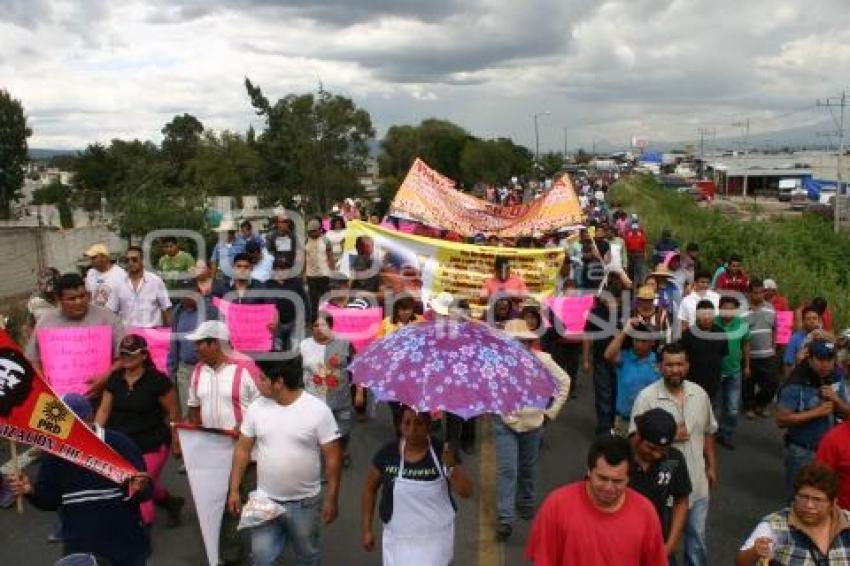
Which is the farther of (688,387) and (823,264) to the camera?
(823,264)

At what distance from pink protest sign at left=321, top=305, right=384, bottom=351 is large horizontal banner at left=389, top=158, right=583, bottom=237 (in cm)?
754

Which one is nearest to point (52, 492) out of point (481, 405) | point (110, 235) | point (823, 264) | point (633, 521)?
point (481, 405)

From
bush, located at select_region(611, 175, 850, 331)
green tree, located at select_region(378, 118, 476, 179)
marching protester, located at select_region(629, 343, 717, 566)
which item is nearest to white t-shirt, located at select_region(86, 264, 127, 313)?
marching protester, located at select_region(629, 343, 717, 566)

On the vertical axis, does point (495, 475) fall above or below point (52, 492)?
below

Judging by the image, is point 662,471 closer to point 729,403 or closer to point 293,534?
point 293,534

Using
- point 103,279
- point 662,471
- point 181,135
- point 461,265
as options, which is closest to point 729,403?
point 461,265

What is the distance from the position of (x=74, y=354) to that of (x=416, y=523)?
3214 mm

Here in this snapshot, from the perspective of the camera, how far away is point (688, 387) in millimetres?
5109

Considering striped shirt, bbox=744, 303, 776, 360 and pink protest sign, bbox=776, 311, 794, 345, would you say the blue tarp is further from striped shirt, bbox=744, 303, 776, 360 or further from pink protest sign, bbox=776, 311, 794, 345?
striped shirt, bbox=744, 303, 776, 360

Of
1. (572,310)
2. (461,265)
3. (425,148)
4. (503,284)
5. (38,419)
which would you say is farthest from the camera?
(425,148)

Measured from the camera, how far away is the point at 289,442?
456cm

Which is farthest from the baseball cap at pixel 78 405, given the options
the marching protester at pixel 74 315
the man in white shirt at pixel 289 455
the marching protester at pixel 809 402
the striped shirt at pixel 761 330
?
the striped shirt at pixel 761 330

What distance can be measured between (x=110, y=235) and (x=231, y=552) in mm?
23452

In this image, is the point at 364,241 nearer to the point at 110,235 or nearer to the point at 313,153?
the point at 110,235
